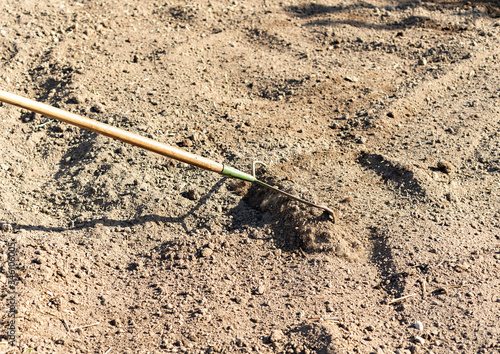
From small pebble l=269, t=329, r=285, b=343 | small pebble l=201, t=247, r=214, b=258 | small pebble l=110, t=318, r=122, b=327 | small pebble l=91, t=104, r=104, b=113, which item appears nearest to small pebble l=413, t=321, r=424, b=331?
small pebble l=269, t=329, r=285, b=343

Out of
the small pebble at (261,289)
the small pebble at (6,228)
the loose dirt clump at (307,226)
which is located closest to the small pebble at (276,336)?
the small pebble at (261,289)

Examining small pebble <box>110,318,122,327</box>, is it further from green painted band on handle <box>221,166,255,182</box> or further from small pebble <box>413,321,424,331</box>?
small pebble <box>413,321,424,331</box>

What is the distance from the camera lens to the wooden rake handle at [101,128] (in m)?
2.79

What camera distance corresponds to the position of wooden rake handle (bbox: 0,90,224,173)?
9.17 ft

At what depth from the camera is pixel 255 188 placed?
3666 mm

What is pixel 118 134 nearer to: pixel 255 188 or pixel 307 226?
pixel 255 188

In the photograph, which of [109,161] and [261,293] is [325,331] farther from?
[109,161]

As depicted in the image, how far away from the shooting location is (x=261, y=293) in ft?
9.81

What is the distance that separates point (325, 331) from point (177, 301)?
0.91 meters

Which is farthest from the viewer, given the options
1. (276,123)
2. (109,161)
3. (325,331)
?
(276,123)

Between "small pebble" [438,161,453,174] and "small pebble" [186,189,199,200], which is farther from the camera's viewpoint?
"small pebble" [438,161,453,174]

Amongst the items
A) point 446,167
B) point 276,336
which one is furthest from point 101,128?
point 446,167

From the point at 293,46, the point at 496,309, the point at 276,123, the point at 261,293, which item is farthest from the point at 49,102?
the point at 496,309

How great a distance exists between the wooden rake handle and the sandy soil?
0.56 metres
